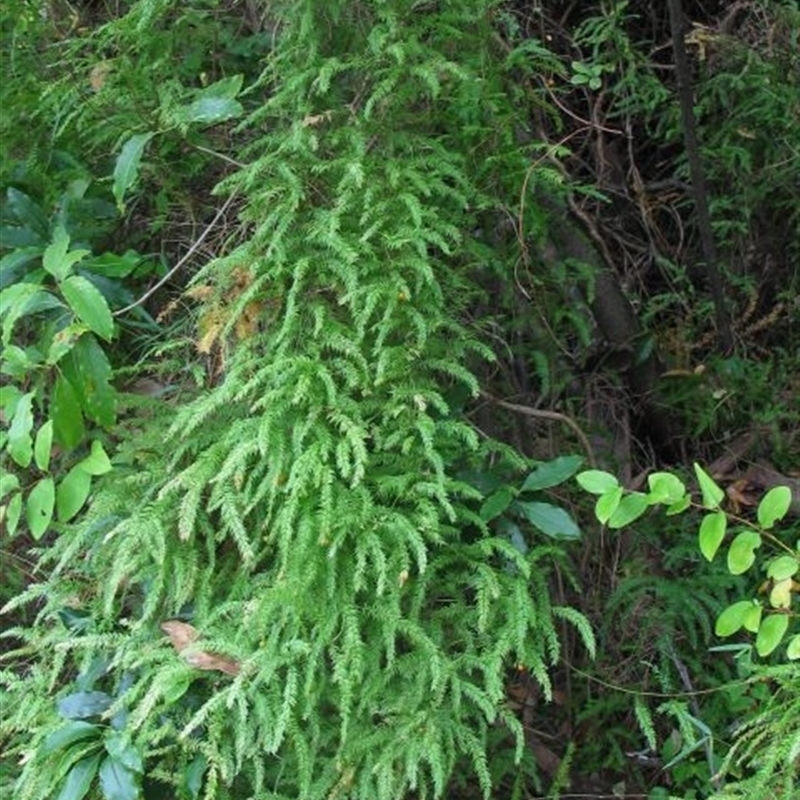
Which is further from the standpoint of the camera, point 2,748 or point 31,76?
point 31,76

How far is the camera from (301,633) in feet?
5.01

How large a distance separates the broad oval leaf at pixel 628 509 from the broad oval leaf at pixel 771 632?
23cm

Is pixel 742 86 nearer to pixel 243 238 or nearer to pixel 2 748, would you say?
pixel 243 238

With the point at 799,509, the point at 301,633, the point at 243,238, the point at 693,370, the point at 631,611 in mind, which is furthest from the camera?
the point at 693,370

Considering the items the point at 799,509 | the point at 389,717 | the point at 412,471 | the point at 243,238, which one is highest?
the point at 243,238

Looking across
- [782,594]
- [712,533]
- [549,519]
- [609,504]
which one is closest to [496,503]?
[549,519]

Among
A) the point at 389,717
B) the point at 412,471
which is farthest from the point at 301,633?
the point at 412,471

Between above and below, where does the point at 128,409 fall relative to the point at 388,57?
below

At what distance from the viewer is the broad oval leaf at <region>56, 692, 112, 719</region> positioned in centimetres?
164

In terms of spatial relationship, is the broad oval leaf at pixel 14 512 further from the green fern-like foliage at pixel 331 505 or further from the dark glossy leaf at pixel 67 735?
the dark glossy leaf at pixel 67 735

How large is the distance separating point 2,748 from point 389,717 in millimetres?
743

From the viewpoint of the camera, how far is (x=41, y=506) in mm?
1710

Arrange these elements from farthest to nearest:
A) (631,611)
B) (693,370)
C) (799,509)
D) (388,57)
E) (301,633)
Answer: (693,370) → (799,509) → (631,611) → (388,57) → (301,633)

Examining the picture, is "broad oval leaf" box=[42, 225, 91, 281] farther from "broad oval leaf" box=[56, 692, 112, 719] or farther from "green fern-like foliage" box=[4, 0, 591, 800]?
"broad oval leaf" box=[56, 692, 112, 719]
